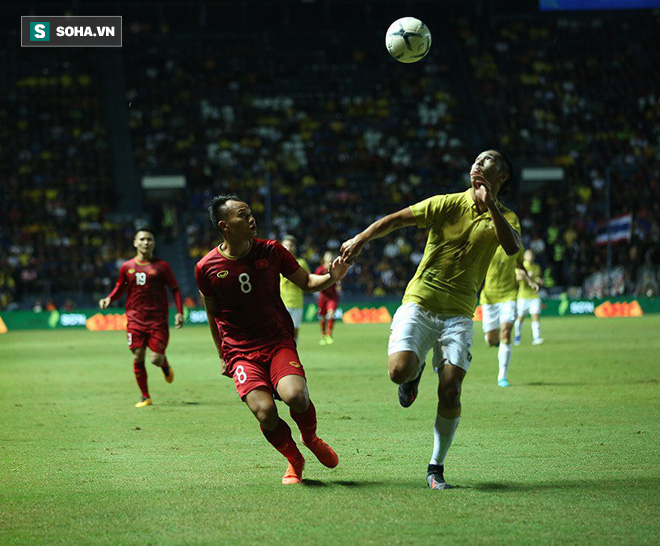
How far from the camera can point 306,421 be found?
770cm

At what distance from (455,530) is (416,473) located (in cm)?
206

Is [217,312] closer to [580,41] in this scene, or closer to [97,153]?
[97,153]

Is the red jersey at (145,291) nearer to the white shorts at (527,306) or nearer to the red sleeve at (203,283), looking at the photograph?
the red sleeve at (203,283)

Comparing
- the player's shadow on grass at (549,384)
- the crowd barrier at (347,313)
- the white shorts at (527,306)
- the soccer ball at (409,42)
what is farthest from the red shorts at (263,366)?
the crowd barrier at (347,313)

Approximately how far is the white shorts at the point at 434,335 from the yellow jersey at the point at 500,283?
7906 mm

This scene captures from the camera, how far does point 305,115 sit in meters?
45.4

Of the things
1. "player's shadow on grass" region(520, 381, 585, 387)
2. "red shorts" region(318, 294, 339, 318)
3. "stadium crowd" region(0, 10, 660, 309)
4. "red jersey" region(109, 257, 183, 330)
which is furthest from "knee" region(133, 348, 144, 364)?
"stadium crowd" region(0, 10, 660, 309)

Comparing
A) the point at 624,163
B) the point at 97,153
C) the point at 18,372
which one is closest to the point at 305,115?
the point at 97,153

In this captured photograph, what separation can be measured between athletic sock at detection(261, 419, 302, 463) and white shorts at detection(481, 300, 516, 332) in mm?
7977

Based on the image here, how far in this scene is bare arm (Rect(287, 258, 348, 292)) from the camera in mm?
7570

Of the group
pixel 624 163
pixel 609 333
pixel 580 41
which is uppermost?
pixel 580 41

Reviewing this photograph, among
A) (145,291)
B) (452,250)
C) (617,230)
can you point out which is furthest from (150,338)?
(617,230)

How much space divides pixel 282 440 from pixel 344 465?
106 cm

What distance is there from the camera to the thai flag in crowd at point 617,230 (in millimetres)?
37875
